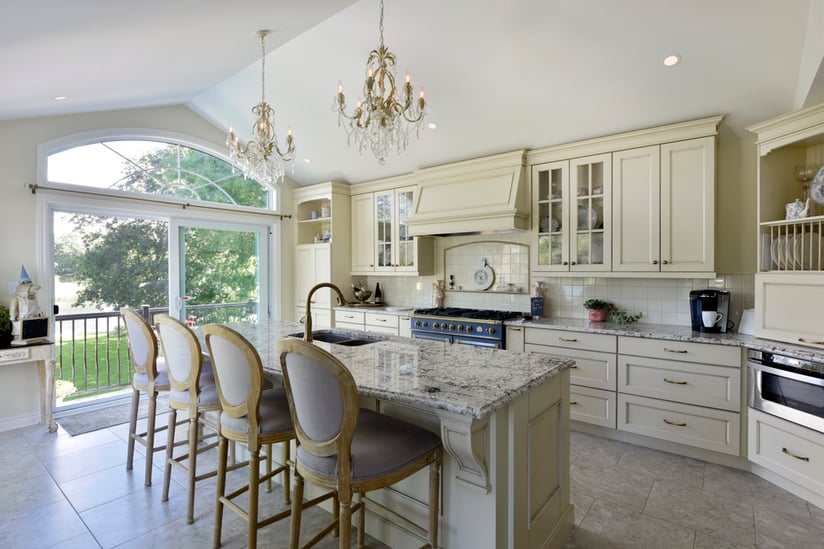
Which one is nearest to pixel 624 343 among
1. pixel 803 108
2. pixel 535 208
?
pixel 535 208

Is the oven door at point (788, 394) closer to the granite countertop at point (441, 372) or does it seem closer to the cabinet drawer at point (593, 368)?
the cabinet drawer at point (593, 368)

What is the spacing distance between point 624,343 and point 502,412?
2079 mm

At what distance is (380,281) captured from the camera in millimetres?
5699

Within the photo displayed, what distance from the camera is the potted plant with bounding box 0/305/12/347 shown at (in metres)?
3.46

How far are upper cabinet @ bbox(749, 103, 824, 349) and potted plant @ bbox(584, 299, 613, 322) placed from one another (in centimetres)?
110

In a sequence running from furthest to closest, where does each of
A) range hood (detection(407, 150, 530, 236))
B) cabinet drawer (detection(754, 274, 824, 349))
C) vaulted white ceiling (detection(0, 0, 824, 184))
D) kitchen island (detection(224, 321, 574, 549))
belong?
range hood (detection(407, 150, 530, 236)) < cabinet drawer (detection(754, 274, 824, 349)) < vaulted white ceiling (detection(0, 0, 824, 184)) < kitchen island (detection(224, 321, 574, 549))

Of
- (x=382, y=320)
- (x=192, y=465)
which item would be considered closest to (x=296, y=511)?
(x=192, y=465)

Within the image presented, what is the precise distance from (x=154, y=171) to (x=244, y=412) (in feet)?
12.5

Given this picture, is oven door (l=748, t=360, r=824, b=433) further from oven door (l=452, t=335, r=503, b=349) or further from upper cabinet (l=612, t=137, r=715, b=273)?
oven door (l=452, t=335, r=503, b=349)

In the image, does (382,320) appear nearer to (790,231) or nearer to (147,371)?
(147,371)

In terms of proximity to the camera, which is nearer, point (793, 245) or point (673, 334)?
point (793, 245)

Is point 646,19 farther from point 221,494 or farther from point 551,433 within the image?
point 221,494

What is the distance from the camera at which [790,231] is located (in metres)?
2.86

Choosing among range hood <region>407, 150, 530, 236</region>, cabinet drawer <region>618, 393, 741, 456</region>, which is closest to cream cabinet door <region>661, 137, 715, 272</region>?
cabinet drawer <region>618, 393, 741, 456</region>
